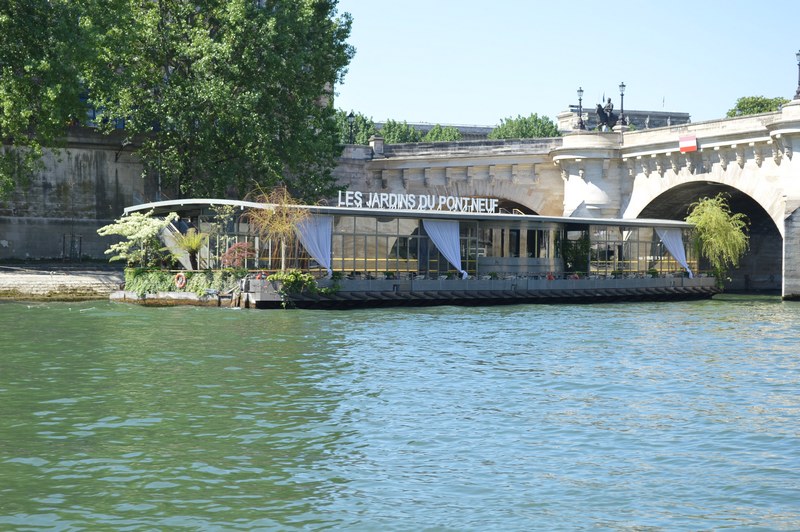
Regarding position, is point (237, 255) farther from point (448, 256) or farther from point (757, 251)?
point (757, 251)

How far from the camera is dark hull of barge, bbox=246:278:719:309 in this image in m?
43.7

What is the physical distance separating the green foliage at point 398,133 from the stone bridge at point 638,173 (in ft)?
212

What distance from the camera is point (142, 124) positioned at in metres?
53.5

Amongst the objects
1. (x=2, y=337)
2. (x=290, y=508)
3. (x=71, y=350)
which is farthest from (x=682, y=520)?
(x=2, y=337)

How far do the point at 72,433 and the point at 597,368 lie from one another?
13428 mm

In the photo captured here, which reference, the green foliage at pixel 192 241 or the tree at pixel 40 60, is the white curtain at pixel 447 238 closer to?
the green foliage at pixel 192 241

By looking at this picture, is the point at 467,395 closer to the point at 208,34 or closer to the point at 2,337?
the point at 2,337

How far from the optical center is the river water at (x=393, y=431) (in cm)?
1380

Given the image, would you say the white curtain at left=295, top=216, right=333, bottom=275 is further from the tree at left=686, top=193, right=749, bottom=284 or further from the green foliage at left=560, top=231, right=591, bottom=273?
the tree at left=686, top=193, right=749, bottom=284

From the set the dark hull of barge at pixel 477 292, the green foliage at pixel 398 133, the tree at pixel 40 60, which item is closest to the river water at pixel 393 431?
the dark hull of barge at pixel 477 292

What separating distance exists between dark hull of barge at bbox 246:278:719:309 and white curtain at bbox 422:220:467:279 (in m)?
1.41

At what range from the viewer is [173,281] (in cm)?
4538

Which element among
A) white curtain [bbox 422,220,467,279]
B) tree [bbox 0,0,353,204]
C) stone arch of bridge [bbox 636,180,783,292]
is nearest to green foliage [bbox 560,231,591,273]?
white curtain [bbox 422,220,467,279]

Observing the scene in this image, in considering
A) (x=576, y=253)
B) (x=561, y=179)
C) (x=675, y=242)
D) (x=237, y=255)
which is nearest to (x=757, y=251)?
(x=675, y=242)
